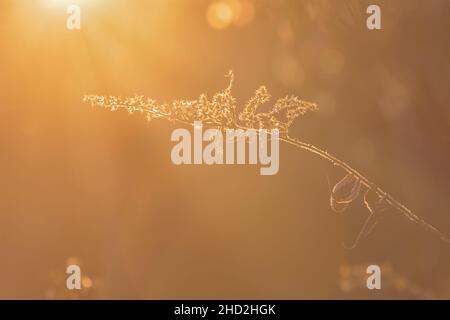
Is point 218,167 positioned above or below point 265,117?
below

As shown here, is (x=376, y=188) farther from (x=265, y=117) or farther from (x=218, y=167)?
(x=218, y=167)

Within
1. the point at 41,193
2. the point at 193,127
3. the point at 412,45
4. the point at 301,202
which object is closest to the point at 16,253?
the point at 41,193

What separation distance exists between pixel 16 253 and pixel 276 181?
42.6 inches

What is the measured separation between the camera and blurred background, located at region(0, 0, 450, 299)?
6.27ft

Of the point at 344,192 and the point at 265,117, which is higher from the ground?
the point at 265,117

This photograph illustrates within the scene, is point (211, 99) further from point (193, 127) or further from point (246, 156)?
point (246, 156)

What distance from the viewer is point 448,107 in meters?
1.91

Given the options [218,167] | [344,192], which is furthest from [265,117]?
[344,192]

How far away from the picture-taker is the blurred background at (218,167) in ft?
6.27

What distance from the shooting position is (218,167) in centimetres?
194

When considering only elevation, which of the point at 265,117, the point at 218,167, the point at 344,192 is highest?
the point at 265,117

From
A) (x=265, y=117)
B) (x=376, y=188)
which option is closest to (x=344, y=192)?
(x=376, y=188)

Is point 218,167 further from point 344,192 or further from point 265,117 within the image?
point 344,192

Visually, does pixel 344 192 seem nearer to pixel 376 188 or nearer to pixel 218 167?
pixel 376 188
